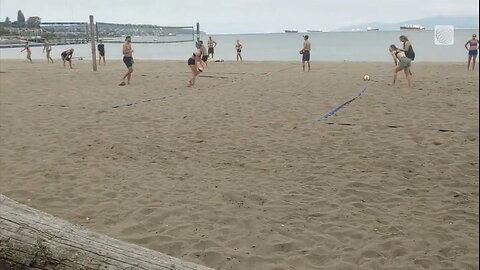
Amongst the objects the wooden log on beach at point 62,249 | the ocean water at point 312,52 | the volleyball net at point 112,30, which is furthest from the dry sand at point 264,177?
the volleyball net at point 112,30

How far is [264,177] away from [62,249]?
2632mm

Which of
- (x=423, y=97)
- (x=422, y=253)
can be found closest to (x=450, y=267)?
(x=422, y=253)

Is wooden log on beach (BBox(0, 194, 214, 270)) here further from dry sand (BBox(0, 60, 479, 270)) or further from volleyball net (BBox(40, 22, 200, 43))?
volleyball net (BBox(40, 22, 200, 43))

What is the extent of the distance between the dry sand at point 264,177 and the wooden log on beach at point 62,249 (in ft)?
3.19

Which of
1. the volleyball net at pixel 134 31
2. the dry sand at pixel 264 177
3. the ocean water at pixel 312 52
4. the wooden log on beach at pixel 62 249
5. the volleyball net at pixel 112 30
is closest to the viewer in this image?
the wooden log on beach at pixel 62 249

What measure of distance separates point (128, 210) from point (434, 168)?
295 centimetres

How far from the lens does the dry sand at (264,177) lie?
9.43 feet

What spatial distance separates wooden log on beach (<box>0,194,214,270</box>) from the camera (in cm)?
177

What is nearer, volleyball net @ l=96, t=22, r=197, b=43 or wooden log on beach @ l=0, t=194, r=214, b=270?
wooden log on beach @ l=0, t=194, r=214, b=270

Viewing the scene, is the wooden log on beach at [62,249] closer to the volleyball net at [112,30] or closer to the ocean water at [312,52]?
the ocean water at [312,52]

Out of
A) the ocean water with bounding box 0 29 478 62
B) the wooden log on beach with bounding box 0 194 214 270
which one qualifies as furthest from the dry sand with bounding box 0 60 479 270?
the ocean water with bounding box 0 29 478 62

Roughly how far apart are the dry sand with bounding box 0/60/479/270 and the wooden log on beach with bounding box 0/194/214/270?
97cm

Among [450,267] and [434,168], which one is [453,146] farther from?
[450,267]

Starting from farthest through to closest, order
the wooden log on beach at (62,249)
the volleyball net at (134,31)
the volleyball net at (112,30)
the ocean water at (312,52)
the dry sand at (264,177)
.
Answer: the ocean water at (312,52)
the volleyball net at (134,31)
the volleyball net at (112,30)
the dry sand at (264,177)
the wooden log on beach at (62,249)
